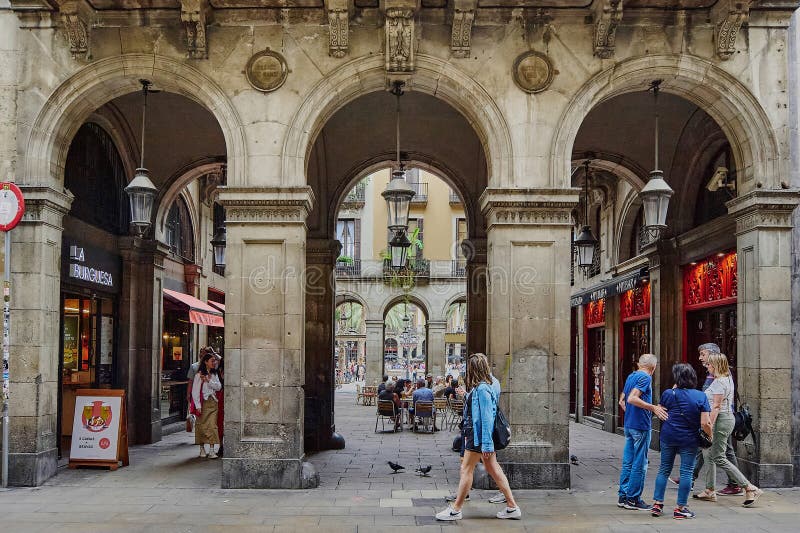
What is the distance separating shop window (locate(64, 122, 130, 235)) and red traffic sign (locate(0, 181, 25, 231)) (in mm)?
2029

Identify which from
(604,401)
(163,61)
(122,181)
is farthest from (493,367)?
(604,401)

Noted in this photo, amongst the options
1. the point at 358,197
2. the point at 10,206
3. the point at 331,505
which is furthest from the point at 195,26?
the point at 358,197

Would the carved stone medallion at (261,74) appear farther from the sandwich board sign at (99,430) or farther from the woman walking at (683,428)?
the woman walking at (683,428)

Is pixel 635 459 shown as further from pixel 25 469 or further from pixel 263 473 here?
pixel 25 469

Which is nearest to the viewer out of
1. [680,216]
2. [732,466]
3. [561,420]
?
[732,466]

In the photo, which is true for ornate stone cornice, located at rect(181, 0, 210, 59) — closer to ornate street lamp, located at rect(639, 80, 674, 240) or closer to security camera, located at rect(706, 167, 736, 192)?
ornate street lamp, located at rect(639, 80, 674, 240)

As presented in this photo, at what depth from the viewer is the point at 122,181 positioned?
1341cm

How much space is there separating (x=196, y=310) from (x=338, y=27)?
9714mm

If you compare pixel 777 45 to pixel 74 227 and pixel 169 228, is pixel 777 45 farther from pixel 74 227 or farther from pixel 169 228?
pixel 169 228

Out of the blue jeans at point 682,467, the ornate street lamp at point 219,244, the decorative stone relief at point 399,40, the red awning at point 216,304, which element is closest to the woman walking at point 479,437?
the blue jeans at point 682,467

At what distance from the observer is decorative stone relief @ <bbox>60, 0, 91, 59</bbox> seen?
30.8 feet

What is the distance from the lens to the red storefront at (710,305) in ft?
37.8

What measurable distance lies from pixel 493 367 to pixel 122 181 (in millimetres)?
7583

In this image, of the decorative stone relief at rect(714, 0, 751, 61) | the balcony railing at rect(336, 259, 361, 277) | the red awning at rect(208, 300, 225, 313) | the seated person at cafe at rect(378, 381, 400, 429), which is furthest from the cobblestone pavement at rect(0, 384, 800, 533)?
the balcony railing at rect(336, 259, 361, 277)
